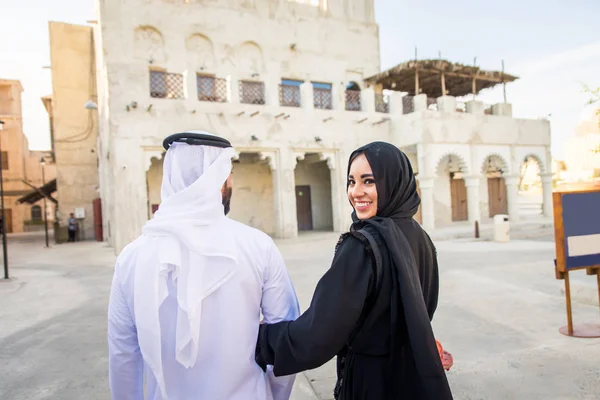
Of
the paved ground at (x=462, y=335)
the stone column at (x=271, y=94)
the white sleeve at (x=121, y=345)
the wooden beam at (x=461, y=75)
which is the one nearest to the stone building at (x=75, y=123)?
the stone column at (x=271, y=94)

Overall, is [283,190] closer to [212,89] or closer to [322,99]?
[322,99]

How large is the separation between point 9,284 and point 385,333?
373 inches

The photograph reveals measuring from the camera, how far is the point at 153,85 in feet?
45.9

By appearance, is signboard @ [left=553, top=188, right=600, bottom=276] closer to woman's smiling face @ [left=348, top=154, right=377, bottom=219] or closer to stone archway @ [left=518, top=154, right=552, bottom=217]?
woman's smiling face @ [left=348, top=154, right=377, bottom=219]

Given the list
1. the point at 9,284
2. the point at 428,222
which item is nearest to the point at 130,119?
the point at 9,284

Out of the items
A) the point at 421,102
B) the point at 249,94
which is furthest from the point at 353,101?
the point at 249,94

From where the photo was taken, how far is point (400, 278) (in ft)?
4.66

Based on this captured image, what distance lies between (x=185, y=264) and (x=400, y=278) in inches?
33.1

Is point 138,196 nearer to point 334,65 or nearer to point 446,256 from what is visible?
point 446,256

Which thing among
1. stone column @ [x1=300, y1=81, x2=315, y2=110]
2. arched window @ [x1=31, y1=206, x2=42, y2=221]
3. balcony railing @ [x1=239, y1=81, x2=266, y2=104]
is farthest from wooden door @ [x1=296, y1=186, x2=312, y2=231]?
arched window @ [x1=31, y1=206, x2=42, y2=221]

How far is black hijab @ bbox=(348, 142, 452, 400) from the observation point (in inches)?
55.6

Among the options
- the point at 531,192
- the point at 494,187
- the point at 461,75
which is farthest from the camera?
the point at 531,192

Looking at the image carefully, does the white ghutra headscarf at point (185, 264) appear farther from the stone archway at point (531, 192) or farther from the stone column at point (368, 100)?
the stone archway at point (531, 192)

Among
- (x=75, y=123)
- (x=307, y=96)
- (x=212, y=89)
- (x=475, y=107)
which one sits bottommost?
(x=475, y=107)
